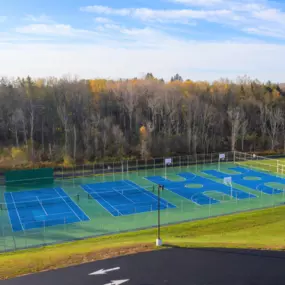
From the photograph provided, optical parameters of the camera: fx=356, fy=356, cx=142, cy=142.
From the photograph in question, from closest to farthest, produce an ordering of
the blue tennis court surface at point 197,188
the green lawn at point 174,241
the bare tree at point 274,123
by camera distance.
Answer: the green lawn at point 174,241, the blue tennis court surface at point 197,188, the bare tree at point 274,123

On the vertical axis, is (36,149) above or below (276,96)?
below

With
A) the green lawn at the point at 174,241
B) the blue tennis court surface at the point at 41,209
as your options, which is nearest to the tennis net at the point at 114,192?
the blue tennis court surface at the point at 41,209

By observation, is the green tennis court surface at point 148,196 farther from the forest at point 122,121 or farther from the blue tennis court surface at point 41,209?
the forest at point 122,121

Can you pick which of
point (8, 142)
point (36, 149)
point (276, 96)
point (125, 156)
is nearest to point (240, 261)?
point (125, 156)

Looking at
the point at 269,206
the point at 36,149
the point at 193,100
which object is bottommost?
the point at 269,206

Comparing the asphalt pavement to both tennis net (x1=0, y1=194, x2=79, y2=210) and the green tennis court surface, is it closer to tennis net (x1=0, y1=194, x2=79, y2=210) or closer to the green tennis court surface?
the green tennis court surface

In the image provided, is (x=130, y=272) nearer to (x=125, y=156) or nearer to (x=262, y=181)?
(x=262, y=181)
